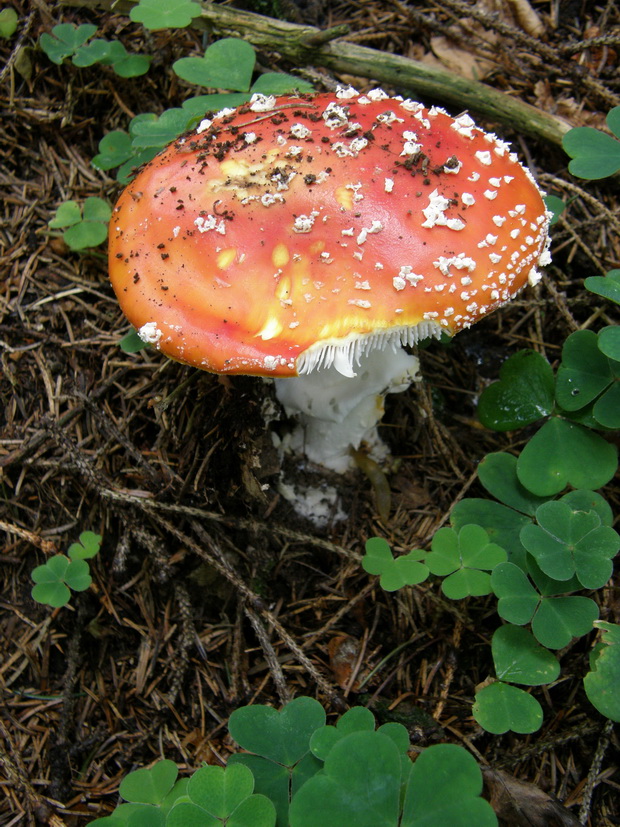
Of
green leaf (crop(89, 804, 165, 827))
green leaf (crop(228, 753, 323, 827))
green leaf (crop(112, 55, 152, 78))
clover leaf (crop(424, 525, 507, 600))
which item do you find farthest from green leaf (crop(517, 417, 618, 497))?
green leaf (crop(112, 55, 152, 78))

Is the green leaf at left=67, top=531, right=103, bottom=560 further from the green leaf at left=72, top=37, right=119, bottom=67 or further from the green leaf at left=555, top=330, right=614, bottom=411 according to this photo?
the green leaf at left=72, top=37, right=119, bottom=67

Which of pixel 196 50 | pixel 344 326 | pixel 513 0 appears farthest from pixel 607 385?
pixel 196 50

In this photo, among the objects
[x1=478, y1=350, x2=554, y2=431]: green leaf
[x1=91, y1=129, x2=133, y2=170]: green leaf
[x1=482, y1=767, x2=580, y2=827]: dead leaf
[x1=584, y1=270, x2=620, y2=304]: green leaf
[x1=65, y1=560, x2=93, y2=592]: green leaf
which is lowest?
[x1=65, y1=560, x2=93, y2=592]: green leaf

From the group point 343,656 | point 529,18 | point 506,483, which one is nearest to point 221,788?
point 343,656

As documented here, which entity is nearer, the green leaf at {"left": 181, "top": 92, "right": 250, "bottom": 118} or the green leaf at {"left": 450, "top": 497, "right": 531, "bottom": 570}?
the green leaf at {"left": 450, "top": 497, "right": 531, "bottom": 570}

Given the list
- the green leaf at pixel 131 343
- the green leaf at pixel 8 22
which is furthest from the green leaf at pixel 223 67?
the green leaf at pixel 131 343

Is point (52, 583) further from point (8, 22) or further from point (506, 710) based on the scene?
point (8, 22)
